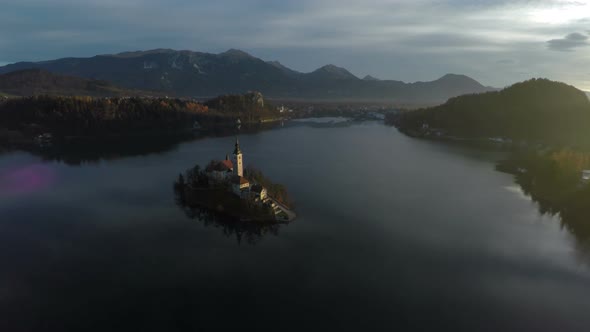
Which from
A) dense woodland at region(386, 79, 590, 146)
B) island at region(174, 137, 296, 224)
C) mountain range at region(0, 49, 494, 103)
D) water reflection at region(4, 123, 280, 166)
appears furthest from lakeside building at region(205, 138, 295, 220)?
mountain range at region(0, 49, 494, 103)

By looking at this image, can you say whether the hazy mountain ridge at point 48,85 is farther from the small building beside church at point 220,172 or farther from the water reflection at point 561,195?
the water reflection at point 561,195

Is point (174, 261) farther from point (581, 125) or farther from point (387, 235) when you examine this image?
point (581, 125)

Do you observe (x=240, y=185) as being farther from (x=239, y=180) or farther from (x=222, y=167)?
(x=222, y=167)

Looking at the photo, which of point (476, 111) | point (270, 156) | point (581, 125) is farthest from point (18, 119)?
point (581, 125)

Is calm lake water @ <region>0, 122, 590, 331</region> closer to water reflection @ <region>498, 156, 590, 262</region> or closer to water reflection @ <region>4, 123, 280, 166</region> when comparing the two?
water reflection @ <region>498, 156, 590, 262</region>

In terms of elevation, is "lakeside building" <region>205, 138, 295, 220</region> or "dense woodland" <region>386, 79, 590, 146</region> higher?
"dense woodland" <region>386, 79, 590, 146</region>

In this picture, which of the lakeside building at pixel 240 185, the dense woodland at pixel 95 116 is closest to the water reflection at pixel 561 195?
the lakeside building at pixel 240 185

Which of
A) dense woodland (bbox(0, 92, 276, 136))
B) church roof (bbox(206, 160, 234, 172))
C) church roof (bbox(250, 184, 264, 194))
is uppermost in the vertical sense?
dense woodland (bbox(0, 92, 276, 136))
